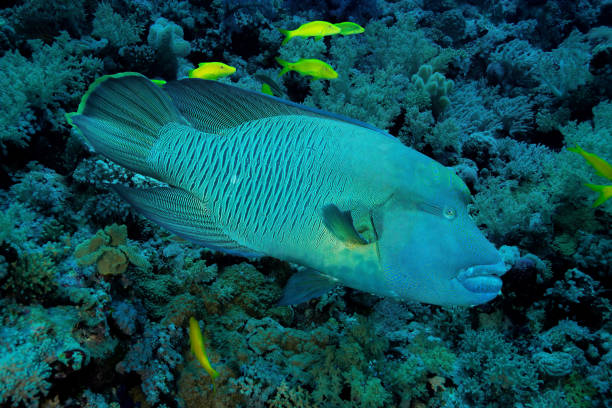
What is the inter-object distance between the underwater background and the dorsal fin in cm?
51

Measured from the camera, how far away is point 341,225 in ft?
4.69

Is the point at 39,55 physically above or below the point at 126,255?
above

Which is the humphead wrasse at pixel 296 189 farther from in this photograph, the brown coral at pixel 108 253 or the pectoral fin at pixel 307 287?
the brown coral at pixel 108 253

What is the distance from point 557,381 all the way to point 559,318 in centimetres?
77

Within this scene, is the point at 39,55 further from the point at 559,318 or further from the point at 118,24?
the point at 559,318

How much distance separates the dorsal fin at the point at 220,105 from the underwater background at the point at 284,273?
0.51 meters

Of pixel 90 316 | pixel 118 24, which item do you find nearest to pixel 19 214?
pixel 90 316

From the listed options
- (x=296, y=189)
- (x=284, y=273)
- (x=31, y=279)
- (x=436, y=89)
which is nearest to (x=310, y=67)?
(x=436, y=89)

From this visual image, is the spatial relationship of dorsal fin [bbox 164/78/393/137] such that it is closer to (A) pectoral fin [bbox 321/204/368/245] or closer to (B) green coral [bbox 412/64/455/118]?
(A) pectoral fin [bbox 321/204/368/245]

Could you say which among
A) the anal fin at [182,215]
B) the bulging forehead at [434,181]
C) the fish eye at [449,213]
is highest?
the bulging forehead at [434,181]

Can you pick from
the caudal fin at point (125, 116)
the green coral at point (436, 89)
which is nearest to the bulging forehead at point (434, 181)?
the caudal fin at point (125, 116)

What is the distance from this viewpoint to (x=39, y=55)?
16.4 ft

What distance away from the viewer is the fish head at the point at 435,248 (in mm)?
1420

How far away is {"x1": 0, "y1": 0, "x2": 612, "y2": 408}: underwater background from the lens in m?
2.43
